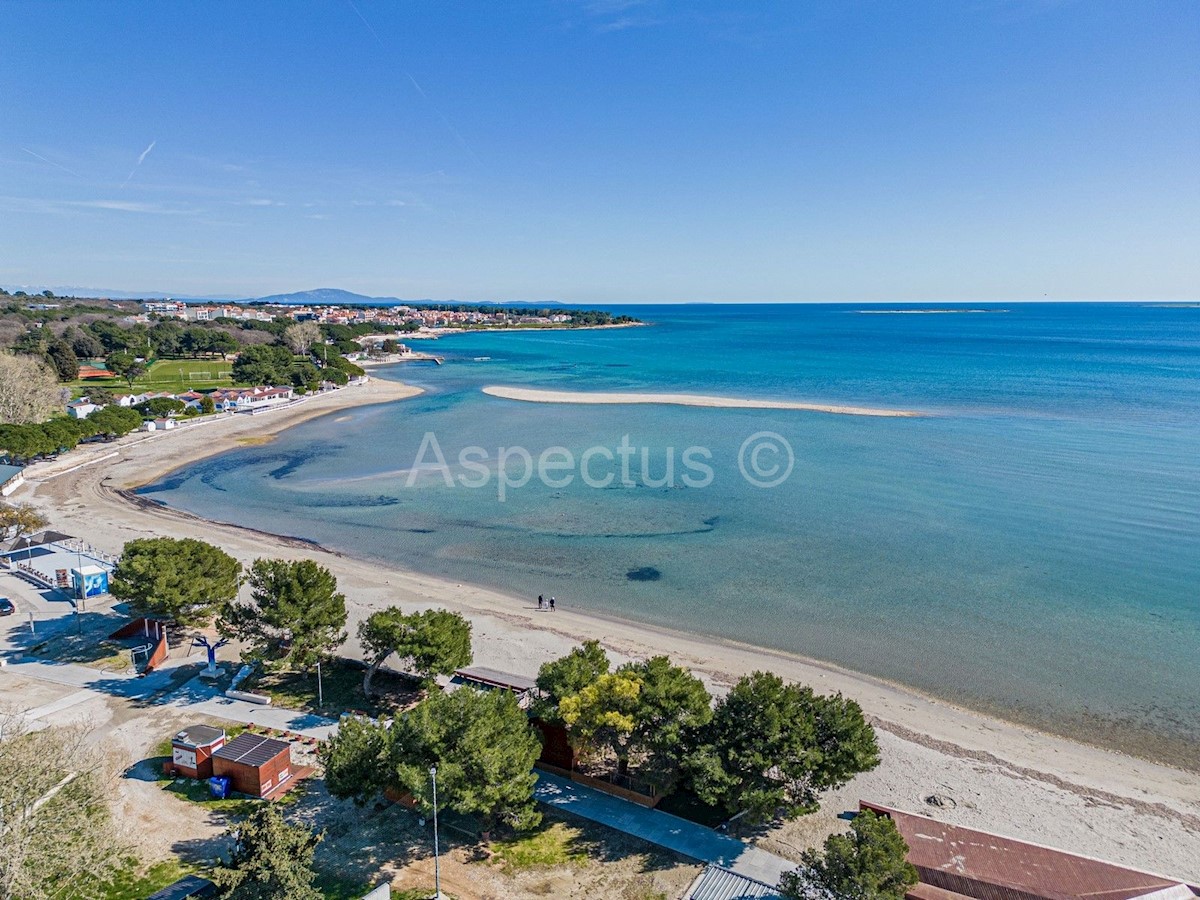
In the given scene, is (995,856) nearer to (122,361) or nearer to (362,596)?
(362,596)

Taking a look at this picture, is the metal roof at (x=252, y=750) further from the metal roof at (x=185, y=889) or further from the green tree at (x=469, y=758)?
the green tree at (x=469, y=758)

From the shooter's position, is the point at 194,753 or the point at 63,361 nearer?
the point at 194,753

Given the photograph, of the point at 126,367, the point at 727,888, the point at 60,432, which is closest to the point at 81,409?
the point at 60,432

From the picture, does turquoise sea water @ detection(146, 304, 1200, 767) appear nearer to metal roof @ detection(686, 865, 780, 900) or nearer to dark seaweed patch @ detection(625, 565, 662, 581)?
dark seaweed patch @ detection(625, 565, 662, 581)

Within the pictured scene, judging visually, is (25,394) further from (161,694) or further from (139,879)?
(139,879)

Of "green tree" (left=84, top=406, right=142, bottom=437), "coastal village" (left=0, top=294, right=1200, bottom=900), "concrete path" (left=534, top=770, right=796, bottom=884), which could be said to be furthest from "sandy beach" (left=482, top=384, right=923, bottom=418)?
"concrete path" (left=534, top=770, right=796, bottom=884)

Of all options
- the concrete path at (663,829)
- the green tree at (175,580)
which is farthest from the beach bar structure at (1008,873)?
the green tree at (175,580)
